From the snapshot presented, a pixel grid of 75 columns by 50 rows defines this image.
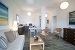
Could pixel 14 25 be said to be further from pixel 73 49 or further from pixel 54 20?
pixel 54 20

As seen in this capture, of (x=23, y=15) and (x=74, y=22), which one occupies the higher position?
(x=23, y=15)

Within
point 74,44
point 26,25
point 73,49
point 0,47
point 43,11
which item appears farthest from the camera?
point 26,25

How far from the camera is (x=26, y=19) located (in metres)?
10.9

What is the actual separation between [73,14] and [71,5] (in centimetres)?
82

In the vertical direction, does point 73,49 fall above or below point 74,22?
below

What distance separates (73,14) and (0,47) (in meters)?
4.66

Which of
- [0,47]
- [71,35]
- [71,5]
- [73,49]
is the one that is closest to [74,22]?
[71,35]

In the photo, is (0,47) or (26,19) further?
(26,19)

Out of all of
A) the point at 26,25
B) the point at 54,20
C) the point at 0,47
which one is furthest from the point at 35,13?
the point at 0,47

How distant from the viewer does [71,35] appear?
457cm

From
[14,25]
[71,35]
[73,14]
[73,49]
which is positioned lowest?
[73,49]

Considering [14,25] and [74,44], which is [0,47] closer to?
[14,25]

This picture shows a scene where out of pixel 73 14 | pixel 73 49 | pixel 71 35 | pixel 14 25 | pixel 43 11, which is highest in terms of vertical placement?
pixel 43 11

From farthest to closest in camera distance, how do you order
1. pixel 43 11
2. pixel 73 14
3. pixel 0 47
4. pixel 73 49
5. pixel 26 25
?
pixel 26 25 → pixel 43 11 → pixel 73 14 → pixel 73 49 → pixel 0 47
